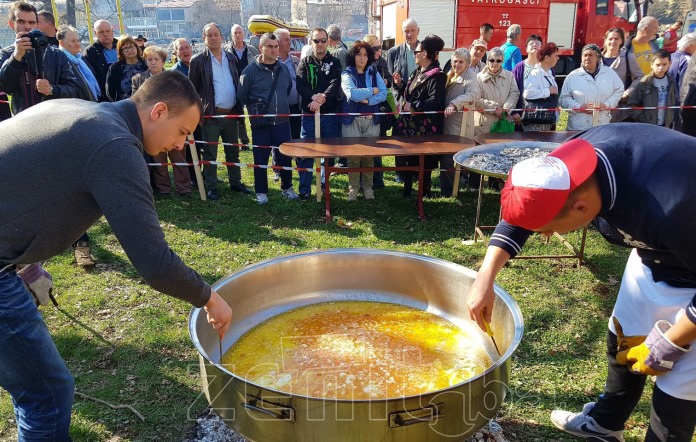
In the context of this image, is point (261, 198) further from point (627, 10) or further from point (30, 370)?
point (627, 10)

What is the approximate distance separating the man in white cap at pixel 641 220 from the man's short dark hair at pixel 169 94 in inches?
49.2

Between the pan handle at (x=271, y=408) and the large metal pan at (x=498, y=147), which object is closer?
the pan handle at (x=271, y=408)

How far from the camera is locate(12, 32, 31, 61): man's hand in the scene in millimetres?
4676

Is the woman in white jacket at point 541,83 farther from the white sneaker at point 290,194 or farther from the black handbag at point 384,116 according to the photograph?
the white sneaker at point 290,194

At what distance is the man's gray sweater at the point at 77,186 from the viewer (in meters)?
1.66

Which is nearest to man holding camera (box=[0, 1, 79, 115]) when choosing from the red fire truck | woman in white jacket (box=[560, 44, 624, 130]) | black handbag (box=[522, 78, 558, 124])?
black handbag (box=[522, 78, 558, 124])

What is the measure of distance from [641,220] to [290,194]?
5590mm

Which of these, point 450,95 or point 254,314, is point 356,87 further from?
point 254,314

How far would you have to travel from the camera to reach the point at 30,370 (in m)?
1.99

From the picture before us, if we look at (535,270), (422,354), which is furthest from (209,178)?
(422,354)

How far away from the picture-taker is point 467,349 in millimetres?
2791

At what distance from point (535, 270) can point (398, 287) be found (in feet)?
7.04

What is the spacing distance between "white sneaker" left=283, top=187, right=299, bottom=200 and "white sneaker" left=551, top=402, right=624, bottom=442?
184 inches

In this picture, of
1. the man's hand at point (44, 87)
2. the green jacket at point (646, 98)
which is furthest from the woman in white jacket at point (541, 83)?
the man's hand at point (44, 87)
